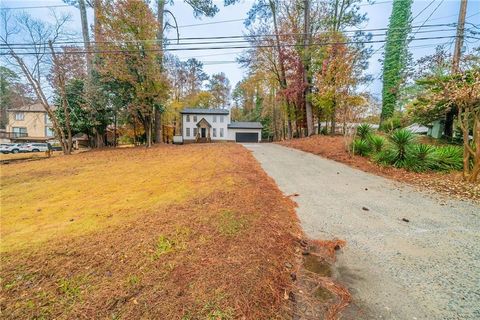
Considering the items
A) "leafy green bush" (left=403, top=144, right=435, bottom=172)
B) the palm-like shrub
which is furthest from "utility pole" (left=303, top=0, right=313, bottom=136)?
"leafy green bush" (left=403, top=144, right=435, bottom=172)

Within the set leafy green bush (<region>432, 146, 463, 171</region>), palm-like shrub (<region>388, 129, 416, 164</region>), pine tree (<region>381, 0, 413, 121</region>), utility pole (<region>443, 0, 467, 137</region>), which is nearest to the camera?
leafy green bush (<region>432, 146, 463, 171</region>)

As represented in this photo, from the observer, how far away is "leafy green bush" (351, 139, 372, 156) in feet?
27.7

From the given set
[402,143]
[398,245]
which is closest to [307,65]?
[402,143]

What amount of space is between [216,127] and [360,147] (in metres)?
26.3

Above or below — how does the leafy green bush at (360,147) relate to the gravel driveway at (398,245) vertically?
above

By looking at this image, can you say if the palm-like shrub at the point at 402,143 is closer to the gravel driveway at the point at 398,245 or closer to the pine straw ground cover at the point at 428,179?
the pine straw ground cover at the point at 428,179

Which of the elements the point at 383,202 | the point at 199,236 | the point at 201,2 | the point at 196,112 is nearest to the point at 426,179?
the point at 383,202

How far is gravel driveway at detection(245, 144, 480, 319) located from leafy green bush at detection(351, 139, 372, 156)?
3.16m

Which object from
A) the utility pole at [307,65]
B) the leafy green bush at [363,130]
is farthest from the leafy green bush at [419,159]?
the utility pole at [307,65]

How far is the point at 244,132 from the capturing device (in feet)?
109

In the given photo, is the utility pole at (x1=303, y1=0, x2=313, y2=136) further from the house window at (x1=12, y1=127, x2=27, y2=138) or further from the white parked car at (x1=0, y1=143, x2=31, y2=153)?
the house window at (x1=12, y1=127, x2=27, y2=138)

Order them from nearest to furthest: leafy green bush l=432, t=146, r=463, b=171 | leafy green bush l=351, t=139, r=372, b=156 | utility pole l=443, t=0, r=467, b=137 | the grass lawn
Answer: the grass lawn
leafy green bush l=432, t=146, r=463, b=171
leafy green bush l=351, t=139, r=372, b=156
utility pole l=443, t=0, r=467, b=137

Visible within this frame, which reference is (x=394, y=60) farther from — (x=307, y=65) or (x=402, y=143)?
(x=402, y=143)

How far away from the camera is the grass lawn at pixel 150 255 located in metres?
1.66
